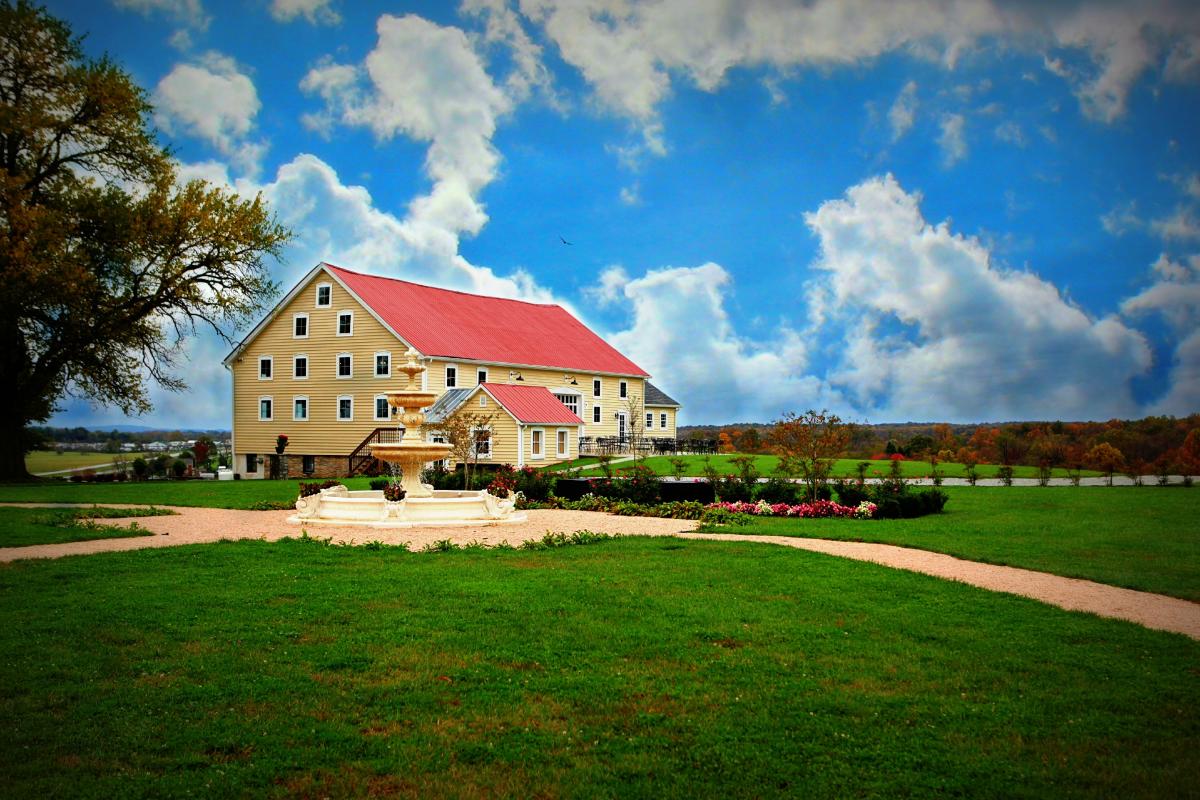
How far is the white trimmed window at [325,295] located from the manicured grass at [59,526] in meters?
21.8

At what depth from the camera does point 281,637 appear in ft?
26.0

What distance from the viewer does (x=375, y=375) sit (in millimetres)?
39312

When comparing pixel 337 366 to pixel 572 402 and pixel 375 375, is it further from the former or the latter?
pixel 572 402

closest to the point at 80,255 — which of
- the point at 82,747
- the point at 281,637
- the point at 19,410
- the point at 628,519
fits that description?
the point at 19,410

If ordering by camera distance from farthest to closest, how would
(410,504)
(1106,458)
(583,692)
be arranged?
(1106,458)
(410,504)
(583,692)

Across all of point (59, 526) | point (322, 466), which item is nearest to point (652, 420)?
point (322, 466)

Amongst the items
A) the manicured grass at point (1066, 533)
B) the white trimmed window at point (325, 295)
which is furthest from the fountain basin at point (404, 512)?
the white trimmed window at point (325, 295)

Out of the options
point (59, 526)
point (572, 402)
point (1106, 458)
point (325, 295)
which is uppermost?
point (325, 295)

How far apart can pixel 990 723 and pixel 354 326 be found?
1483 inches

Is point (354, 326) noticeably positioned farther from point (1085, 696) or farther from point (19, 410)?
point (1085, 696)

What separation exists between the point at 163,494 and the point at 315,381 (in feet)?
51.8

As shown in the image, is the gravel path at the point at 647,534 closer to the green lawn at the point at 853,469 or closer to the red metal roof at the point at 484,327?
the green lawn at the point at 853,469

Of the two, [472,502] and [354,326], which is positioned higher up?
[354,326]

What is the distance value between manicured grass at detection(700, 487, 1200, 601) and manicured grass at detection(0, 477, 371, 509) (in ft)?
49.7
